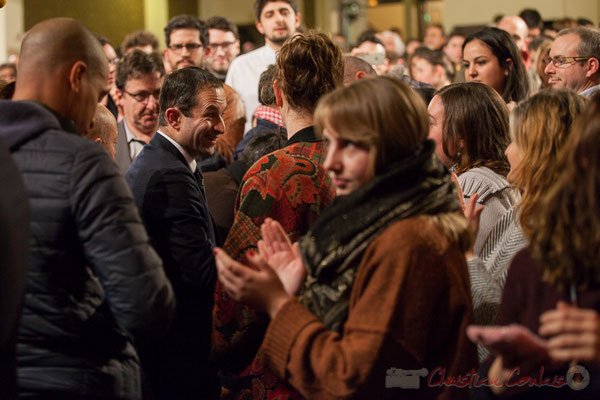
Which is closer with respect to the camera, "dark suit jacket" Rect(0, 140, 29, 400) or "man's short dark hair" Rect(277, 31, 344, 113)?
"dark suit jacket" Rect(0, 140, 29, 400)

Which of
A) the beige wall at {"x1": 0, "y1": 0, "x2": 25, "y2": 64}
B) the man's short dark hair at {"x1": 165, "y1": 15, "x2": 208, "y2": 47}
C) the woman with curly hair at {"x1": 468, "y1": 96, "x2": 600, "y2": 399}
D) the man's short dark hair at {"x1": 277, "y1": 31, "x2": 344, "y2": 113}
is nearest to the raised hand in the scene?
the woman with curly hair at {"x1": 468, "y1": 96, "x2": 600, "y2": 399}

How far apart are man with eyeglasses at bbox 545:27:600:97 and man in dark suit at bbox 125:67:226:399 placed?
7.51ft

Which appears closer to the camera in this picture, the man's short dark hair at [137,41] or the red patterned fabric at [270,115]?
the red patterned fabric at [270,115]

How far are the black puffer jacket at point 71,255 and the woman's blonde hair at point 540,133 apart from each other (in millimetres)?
1050

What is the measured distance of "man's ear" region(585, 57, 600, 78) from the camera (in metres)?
3.96

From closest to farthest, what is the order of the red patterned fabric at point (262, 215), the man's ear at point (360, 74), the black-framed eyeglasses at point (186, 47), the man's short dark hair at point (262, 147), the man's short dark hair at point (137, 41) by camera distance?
the red patterned fabric at point (262, 215) < the man's short dark hair at point (262, 147) < the man's ear at point (360, 74) < the black-framed eyeglasses at point (186, 47) < the man's short dark hair at point (137, 41)

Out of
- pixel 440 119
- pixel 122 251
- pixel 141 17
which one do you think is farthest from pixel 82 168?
pixel 141 17

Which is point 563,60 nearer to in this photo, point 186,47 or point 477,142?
point 477,142

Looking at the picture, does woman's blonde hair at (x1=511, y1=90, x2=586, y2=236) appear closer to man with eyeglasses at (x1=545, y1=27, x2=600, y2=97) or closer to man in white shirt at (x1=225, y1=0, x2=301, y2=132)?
man with eyeglasses at (x1=545, y1=27, x2=600, y2=97)

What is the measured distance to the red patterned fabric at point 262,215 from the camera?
210cm

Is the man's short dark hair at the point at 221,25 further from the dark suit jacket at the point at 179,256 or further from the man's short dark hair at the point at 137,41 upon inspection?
the dark suit jacket at the point at 179,256

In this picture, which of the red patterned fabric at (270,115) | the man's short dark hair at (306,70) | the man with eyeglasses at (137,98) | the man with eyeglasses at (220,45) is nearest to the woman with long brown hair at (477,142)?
the man's short dark hair at (306,70)

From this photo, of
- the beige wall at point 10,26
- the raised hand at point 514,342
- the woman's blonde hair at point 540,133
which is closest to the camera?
the raised hand at point 514,342

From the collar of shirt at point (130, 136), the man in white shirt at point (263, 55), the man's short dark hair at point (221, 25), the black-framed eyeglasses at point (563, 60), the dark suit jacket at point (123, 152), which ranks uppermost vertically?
the man's short dark hair at point (221, 25)
